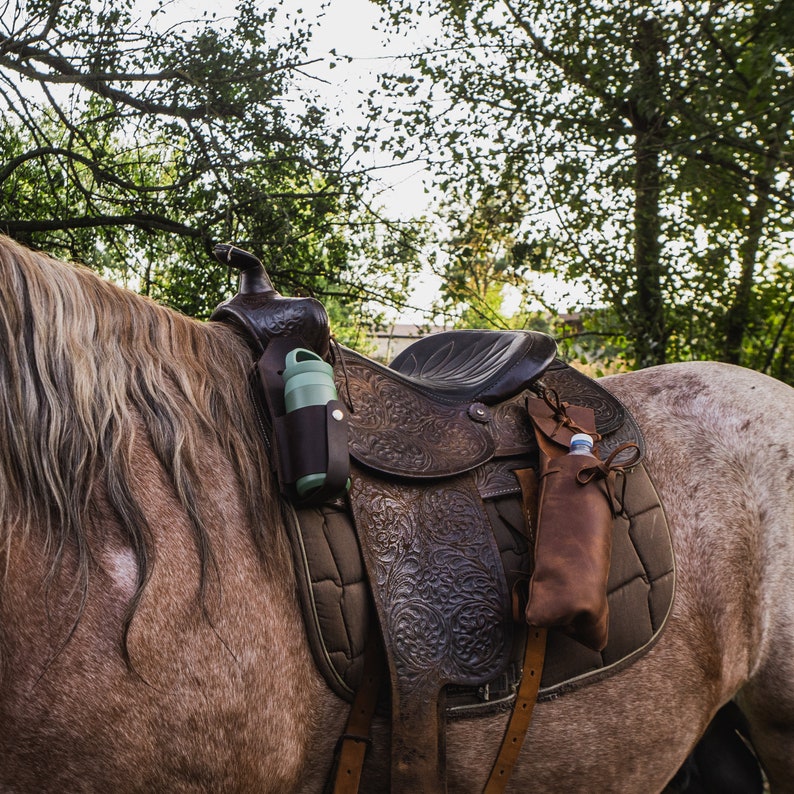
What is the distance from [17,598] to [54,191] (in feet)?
13.4

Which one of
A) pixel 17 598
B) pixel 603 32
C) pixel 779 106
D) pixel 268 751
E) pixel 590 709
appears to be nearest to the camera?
pixel 17 598

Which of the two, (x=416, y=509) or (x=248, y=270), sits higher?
(x=248, y=270)

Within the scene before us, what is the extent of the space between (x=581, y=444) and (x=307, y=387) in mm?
612

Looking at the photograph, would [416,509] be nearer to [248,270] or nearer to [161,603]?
[161,603]

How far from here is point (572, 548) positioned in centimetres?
131

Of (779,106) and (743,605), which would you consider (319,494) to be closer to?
(743,605)

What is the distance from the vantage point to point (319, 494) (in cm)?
118

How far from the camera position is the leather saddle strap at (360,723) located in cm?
123

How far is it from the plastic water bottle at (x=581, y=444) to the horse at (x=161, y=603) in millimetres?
471

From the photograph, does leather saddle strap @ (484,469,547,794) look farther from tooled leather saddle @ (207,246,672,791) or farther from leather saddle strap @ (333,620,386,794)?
leather saddle strap @ (333,620,386,794)

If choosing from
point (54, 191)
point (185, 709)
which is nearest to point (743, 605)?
point (185, 709)

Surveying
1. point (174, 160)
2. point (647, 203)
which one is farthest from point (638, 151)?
point (174, 160)

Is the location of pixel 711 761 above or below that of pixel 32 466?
below

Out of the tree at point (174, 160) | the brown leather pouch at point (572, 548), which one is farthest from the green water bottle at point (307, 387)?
the tree at point (174, 160)
